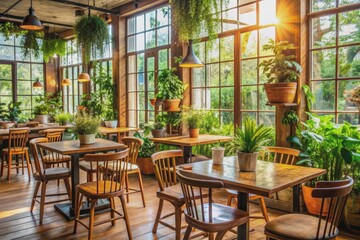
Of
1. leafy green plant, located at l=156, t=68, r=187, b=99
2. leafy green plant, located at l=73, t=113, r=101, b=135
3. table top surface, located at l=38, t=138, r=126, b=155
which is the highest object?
leafy green plant, located at l=156, t=68, r=187, b=99

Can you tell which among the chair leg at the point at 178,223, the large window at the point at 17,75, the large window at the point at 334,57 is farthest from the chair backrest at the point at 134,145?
the large window at the point at 17,75

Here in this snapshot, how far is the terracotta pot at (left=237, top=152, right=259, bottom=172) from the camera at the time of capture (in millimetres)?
2533

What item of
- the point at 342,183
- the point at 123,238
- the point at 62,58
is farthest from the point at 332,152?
the point at 62,58

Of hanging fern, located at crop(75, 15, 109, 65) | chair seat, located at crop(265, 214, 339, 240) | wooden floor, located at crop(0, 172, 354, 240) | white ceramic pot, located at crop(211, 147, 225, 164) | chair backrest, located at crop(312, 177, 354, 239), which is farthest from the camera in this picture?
hanging fern, located at crop(75, 15, 109, 65)

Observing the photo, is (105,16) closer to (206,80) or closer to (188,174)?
(206,80)

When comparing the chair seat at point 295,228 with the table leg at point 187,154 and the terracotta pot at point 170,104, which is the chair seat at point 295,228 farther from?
the terracotta pot at point 170,104

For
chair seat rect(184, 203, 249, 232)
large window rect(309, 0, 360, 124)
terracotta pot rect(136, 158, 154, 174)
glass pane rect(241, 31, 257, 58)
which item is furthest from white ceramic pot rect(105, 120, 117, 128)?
chair seat rect(184, 203, 249, 232)

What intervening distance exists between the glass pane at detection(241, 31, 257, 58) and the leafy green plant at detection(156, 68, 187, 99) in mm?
1208

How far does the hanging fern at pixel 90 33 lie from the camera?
5.94 meters

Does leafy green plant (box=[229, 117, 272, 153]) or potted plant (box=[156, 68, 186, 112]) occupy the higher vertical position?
potted plant (box=[156, 68, 186, 112])

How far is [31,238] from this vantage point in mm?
3115

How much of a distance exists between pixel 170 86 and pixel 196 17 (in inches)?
67.6

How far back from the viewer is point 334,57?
12.4 ft

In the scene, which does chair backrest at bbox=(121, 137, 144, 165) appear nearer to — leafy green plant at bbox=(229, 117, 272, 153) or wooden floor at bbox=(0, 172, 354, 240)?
wooden floor at bbox=(0, 172, 354, 240)
